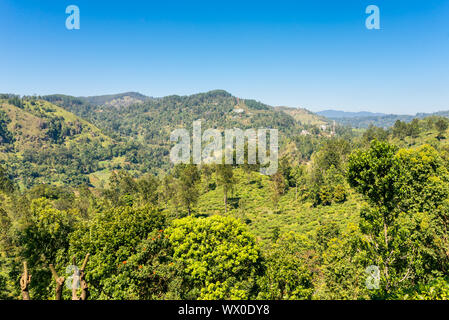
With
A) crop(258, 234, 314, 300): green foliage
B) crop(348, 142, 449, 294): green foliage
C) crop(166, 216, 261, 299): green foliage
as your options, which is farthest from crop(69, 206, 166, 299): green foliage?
crop(348, 142, 449, 294): green foliage

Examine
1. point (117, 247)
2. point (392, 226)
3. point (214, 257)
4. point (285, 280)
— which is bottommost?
point (285, 280)

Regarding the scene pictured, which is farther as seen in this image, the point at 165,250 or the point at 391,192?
the point at 165,250

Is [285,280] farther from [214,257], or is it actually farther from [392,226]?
[392,226]

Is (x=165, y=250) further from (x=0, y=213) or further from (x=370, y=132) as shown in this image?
(x=370, y=132)

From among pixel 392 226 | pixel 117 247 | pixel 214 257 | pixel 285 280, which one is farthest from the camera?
pixel 117 247

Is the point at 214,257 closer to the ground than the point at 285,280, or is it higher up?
higher up

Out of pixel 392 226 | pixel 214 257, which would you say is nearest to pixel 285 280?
pixel 214 257

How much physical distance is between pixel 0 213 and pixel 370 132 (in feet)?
610

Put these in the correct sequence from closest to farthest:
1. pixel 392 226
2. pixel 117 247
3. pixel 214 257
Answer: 1. pixel 392 226
2. pixel 214 257
3. pixel 117 247

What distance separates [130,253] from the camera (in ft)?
74.7

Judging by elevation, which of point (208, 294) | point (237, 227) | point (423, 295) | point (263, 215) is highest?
point (423, 295)

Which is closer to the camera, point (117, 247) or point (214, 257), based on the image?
point (214, 257)

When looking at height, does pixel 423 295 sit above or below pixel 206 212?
above
